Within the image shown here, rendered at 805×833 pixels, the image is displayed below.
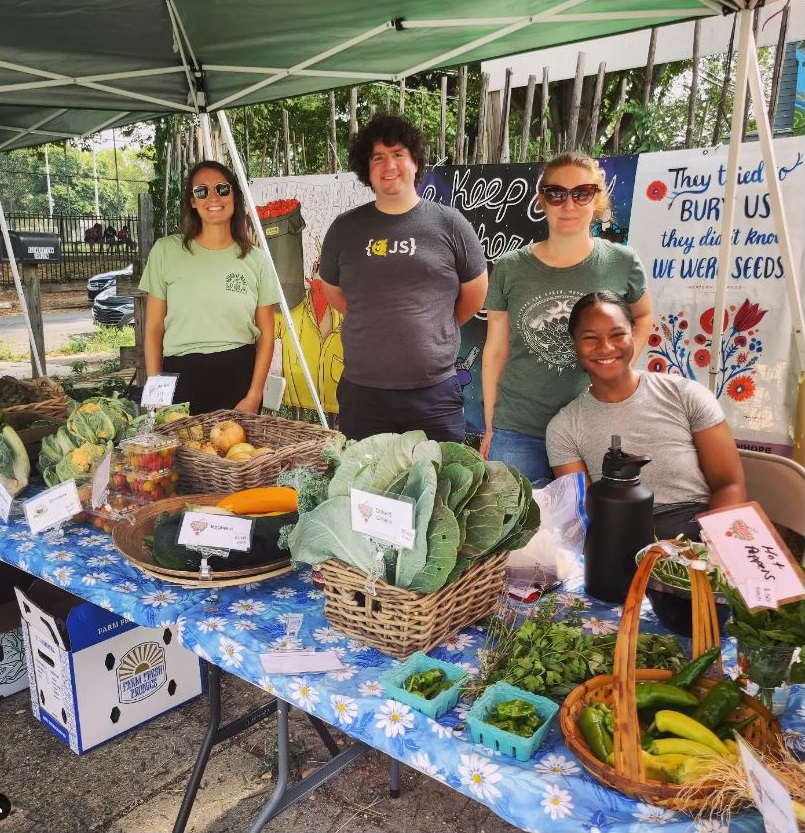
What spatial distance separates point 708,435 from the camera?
2135 millimetres

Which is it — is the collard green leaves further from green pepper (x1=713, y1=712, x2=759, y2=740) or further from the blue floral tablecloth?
green pepper (x1=713, y1=712, x2=759, y2=740)

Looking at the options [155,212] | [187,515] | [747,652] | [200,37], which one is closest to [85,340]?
[155,212]

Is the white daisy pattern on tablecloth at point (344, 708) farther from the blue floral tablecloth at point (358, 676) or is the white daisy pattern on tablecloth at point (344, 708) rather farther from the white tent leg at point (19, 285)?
the white tent leg at point (19, 285)

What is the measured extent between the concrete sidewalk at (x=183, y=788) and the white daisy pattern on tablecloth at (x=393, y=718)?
1.08m

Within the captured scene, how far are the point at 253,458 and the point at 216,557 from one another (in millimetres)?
422

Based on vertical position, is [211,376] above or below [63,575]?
above

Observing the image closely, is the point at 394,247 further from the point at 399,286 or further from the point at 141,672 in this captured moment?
the point at 141,672

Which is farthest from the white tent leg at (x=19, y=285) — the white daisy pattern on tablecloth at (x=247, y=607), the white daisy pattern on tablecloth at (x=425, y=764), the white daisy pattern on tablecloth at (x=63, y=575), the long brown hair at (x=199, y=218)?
the white daisy pattern on tablecloth at (x=425, y=764)

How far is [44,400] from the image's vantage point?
296 centimetres

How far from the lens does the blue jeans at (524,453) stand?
2.54 metres

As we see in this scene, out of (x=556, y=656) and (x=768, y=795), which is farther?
(x=556, y=656)

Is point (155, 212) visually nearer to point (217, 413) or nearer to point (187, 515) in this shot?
point (217, 413)

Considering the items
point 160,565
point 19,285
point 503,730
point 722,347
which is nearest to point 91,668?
point 160,565

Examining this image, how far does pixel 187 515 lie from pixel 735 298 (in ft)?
8.97
